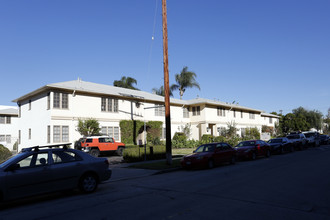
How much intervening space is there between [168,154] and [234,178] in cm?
557

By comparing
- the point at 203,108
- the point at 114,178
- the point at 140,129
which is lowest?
the point at 114,178

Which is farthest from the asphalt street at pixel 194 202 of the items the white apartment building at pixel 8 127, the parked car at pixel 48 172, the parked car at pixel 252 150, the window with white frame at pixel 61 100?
the white apartment building at pixel 8 127

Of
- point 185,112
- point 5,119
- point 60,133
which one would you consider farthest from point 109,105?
point 5,119

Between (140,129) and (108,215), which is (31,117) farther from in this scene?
(108,215)

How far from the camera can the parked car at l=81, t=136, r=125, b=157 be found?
2155 centimetres

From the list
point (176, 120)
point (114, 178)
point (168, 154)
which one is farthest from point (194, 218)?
point (176, 120)

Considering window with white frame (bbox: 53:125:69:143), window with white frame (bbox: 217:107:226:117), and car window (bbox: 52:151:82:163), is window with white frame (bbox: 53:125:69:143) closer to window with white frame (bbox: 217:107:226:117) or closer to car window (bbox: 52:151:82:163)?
car window (bbox: 52:151:82:163)

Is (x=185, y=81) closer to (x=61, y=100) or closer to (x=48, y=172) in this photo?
(x=61, y=100)

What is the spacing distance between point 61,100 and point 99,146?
5.94m

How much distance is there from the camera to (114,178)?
1195 centimetres

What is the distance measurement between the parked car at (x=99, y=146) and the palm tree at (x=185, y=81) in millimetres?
30467

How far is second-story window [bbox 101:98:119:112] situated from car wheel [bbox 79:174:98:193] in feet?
62.4

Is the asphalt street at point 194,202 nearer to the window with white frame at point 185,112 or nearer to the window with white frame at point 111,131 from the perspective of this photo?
the window with white frame at point 111,131

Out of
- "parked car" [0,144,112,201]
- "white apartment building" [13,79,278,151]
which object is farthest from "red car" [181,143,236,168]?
"parked car" [0,144,112,201]
